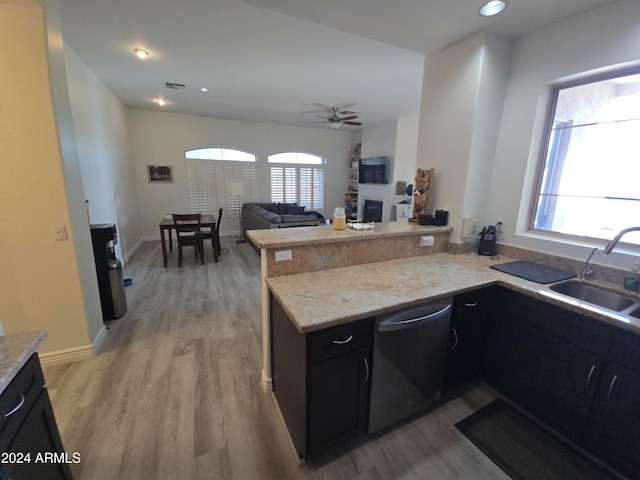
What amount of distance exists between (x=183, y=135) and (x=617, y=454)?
305 inches

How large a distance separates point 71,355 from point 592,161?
13.7ft

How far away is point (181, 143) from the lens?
6.39 metres

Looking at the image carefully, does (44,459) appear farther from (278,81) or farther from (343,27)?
(278,81)

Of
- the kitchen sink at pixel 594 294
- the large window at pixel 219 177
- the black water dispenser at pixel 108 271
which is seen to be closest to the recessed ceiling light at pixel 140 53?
the black water dispenser at pixel 108 271

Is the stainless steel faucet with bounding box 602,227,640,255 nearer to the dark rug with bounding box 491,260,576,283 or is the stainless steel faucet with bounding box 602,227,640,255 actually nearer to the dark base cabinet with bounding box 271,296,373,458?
the dark rug with bounding box 491,260,576,283

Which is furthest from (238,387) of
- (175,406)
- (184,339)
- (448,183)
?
(448,183)

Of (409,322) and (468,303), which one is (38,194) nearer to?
(409,322)

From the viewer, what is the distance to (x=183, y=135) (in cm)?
637

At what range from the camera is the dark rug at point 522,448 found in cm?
141

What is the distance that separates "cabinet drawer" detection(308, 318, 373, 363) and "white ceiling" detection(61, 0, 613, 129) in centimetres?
194

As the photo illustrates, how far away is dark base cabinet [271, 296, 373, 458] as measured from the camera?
127 cm

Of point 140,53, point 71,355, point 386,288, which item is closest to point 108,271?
point 71,355

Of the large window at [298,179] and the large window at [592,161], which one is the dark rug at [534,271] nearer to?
the large window at [592,161]

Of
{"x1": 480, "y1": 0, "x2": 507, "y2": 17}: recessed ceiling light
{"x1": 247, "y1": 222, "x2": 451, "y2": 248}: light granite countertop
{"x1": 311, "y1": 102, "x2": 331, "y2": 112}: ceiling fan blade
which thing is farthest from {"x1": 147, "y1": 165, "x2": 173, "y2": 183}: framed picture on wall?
{"x1": 480, "y1": 0, "x2": 507, "y2": 17}: recessed ceiling light
